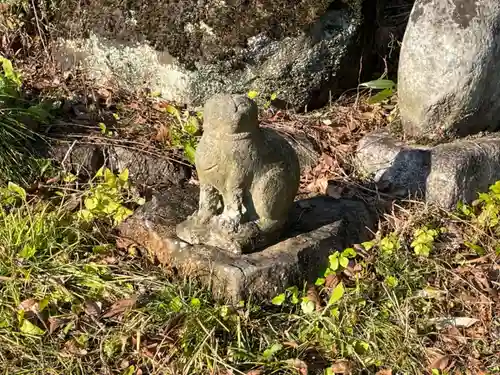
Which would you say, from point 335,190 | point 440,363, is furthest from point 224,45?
point 440,363

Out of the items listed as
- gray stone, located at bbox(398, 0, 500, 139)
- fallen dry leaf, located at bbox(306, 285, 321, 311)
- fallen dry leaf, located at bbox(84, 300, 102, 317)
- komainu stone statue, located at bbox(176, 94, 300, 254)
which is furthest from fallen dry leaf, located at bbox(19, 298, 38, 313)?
Answer: gray stone, located at bbox(398, 0, 500, 139)

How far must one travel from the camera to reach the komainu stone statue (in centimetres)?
306

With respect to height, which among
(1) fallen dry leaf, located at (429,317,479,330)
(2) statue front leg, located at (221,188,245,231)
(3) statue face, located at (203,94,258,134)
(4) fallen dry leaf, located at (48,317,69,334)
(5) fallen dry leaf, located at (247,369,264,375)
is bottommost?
(5) fallen dry leaf, located at (247,369,264,375)

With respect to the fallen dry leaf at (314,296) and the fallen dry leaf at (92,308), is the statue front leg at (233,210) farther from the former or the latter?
the fallen dry leaf at (92,308)

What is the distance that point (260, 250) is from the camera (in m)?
3.37

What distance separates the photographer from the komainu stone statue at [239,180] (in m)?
3.06

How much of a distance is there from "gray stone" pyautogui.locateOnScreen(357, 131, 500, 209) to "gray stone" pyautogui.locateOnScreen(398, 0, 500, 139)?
0.15m

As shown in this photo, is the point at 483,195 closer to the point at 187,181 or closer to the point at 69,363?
the point at 187,181

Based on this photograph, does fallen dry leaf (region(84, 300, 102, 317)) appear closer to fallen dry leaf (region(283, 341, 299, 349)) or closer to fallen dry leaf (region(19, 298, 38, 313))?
fallen dry leaf (region(19, 298, 38, 313))

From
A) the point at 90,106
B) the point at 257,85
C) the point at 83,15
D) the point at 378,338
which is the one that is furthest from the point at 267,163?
the point at 83,15

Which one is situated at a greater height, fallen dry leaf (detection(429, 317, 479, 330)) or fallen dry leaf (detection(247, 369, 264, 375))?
fallen dry leaf (detection(429, 317, 479, 330))

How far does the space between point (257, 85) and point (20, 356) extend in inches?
99.8

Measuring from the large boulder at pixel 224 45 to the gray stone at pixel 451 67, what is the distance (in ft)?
2.62

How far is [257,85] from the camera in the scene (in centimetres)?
486
